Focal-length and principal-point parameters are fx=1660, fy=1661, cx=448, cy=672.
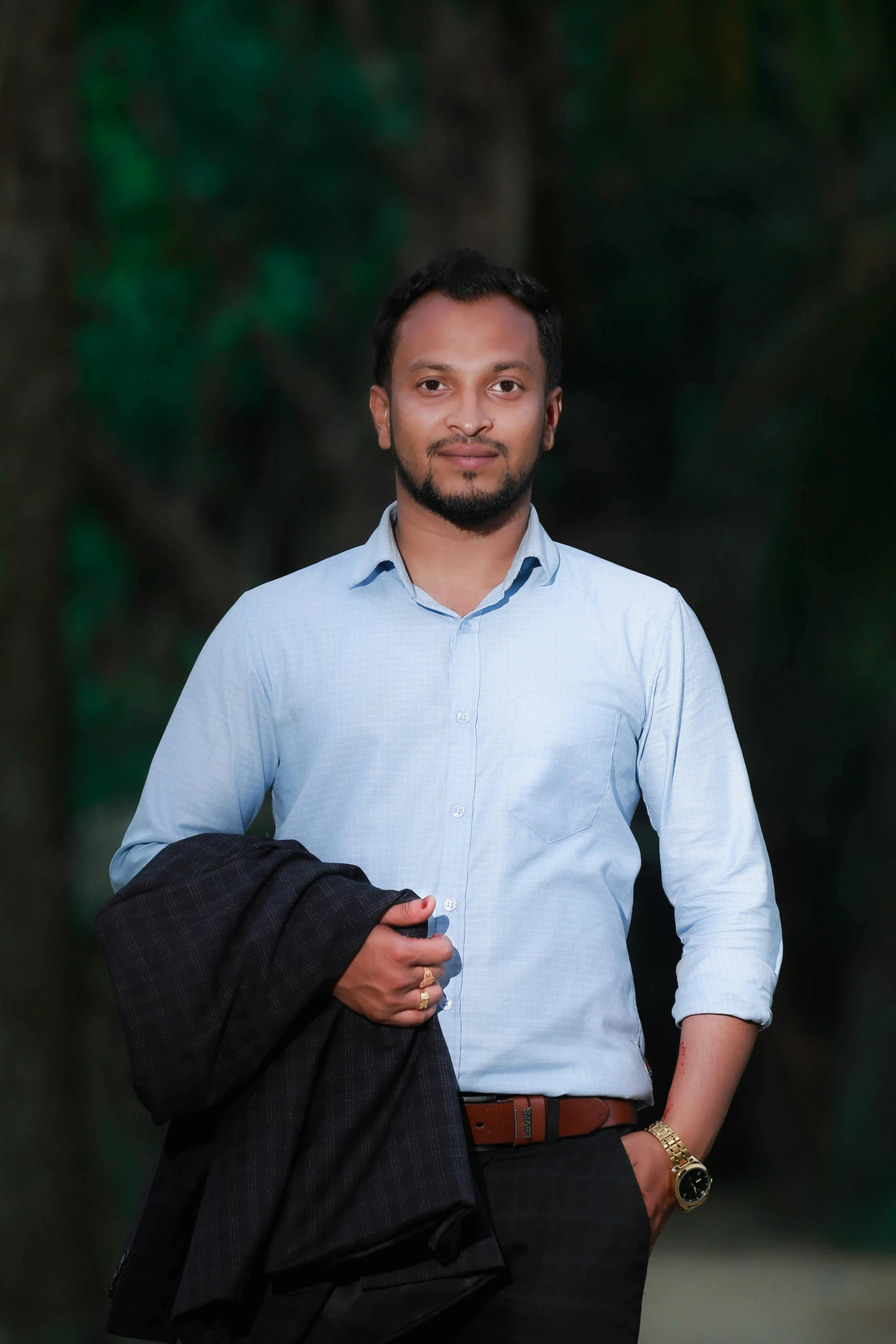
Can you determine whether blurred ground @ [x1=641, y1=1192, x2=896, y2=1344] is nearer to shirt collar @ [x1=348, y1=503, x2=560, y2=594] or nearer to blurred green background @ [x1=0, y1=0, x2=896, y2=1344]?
blurred green background @ [x1=0, y1=0, x2=896, y2=1344]

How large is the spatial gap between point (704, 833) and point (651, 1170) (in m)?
0.39

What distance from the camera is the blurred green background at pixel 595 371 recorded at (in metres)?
5.72

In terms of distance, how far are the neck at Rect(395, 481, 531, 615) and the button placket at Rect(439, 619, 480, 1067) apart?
9 cm

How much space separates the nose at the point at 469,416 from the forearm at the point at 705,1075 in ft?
2.40

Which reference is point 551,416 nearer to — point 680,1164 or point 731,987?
point 731,987

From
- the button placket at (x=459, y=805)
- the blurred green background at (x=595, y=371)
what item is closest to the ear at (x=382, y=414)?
the button placket at (x=459, y=805)

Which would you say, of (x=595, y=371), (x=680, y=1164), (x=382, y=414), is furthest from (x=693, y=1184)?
(x=595, y=371)

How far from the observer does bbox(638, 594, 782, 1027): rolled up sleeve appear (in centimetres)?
189

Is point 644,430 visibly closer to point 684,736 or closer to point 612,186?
point 612,186

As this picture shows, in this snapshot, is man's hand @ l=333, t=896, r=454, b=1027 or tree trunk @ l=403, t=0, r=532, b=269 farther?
tree trunk @ l=403, t=0, r=532, b=269

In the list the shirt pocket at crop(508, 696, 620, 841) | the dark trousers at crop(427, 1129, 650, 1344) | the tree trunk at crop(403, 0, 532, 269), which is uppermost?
the tree trunk at crop(403, 0, 532, 269)

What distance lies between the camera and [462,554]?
2.07 meters

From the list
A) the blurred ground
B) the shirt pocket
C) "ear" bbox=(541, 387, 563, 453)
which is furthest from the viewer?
the blurred ground

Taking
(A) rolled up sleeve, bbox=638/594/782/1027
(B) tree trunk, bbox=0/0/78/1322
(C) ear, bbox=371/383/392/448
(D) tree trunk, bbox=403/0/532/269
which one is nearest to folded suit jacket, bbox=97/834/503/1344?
(A) rolled up sleeve, bbox=638/594/782/1027
